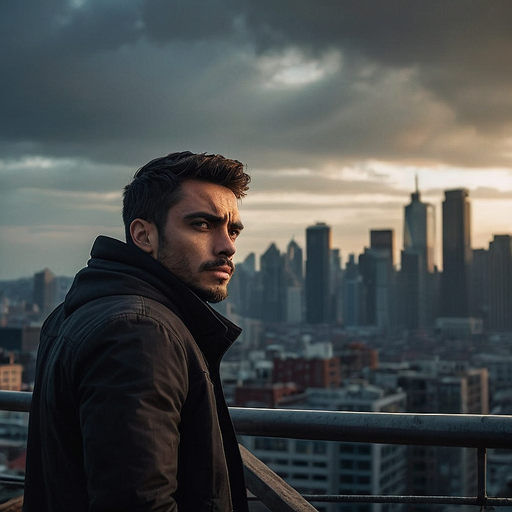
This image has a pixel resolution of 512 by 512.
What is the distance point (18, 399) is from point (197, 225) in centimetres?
74

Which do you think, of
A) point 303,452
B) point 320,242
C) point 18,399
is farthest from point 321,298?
point 18,399

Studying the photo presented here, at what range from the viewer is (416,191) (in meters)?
102

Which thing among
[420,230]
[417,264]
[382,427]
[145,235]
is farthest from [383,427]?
[420,230]

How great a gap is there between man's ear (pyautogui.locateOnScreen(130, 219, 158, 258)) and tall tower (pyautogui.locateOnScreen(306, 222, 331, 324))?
89.1 metres

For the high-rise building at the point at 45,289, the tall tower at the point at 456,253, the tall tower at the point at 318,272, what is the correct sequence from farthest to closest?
the tall tower at the point at 318,272 → the tall tower at the point at 456,253 → the high-rise building at the point at 45,289

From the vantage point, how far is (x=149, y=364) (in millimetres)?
995

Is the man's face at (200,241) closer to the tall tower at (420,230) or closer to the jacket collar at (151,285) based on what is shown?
the jacket collar at (151,285)

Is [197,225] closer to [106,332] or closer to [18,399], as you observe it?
[106,332]

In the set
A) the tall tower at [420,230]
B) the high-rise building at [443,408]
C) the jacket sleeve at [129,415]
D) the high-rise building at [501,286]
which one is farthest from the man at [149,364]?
the tall tower at [420,230]

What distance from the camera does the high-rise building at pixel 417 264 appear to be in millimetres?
89125

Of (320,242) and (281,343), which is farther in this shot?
(320,242)

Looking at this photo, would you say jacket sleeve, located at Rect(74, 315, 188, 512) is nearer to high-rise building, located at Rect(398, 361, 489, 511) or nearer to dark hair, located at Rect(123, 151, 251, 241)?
dark hair, located at Rect(123, 151, 251, 241)

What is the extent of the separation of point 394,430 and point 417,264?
9454cm

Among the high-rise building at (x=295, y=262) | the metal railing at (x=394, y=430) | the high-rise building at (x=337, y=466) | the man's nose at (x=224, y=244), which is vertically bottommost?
the high-rise building at (x=337, y=466)
